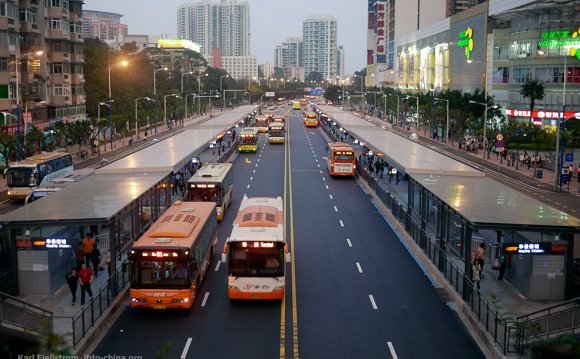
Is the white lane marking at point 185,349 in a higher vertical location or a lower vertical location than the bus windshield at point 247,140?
lower

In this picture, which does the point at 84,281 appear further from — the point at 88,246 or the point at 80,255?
the point at 88,246

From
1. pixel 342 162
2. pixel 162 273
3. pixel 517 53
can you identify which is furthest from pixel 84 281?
pixel 517 53

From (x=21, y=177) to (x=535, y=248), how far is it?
117 ft

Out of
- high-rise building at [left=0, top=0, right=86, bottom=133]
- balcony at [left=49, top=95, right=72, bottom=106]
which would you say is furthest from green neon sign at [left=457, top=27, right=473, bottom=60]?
balcony at [left=49, top=95, right=72, bottom=106]

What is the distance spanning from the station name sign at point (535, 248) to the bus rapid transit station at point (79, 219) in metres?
13.5

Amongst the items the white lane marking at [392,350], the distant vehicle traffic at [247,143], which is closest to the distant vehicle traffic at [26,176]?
the distant vehicle traffic at [247,143]

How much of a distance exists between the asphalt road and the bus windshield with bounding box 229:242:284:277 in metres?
1.24

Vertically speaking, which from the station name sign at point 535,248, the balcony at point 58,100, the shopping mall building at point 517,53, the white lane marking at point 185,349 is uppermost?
the shopping mall building at point 517,53

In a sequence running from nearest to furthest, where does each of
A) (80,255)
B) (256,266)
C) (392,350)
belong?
(392,350) < (256,266) < (80,255)

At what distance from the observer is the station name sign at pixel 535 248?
22.0 meters

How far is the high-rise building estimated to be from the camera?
68.3 meters

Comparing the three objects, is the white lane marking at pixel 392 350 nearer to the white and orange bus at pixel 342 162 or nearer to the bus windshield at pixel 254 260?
the bus windshield at pixel 254 260

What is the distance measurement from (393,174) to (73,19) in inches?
2172

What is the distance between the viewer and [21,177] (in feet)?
150
